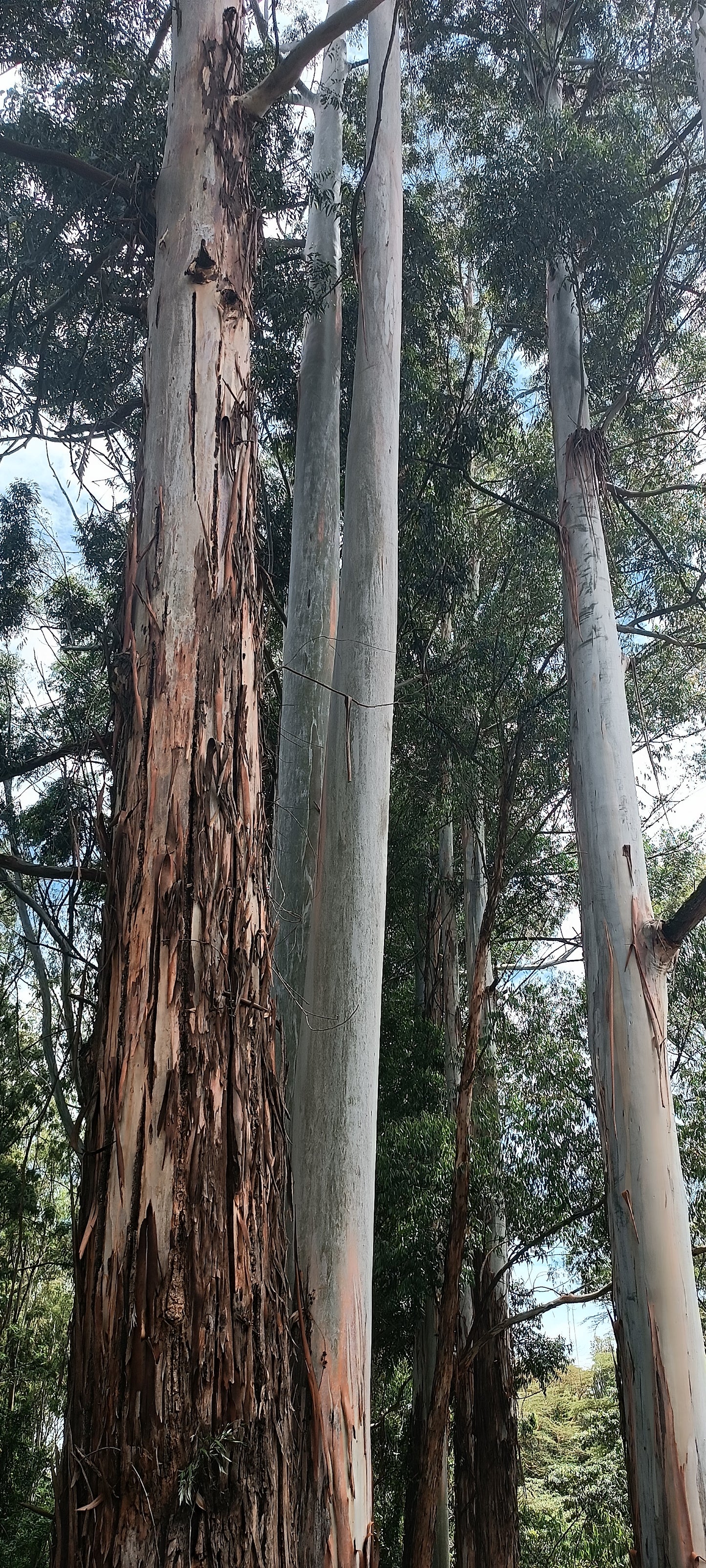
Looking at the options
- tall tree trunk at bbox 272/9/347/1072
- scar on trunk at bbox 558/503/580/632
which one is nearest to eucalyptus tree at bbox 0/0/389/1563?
tall tree trunk at bbox 272/9/347/1072

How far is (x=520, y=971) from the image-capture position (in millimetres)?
11266

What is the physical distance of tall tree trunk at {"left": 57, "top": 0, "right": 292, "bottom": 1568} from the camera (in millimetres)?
1901

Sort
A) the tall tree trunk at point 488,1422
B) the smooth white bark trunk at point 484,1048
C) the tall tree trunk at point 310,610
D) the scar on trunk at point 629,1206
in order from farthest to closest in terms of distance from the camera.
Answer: the smooth white bark trunk at point 484,1048
the tall tree trunk at point 488,1422
the tall tree trunk at point 310,610
the scar on trunk at point 629,1206

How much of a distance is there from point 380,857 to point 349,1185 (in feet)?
3.63

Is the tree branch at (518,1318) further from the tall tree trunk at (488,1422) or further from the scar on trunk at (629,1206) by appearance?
the scar on trunk at (629,1206)

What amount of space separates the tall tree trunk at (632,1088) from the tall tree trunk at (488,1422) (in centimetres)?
338

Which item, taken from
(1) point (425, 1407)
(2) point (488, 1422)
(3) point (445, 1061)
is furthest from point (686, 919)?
(1) point (425, 1407)

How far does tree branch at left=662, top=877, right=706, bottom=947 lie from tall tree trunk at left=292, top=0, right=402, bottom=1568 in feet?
3.73

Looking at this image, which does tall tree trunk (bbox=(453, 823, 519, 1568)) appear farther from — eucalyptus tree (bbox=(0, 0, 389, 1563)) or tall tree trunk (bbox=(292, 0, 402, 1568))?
eucalyptus tree (bbox=(0, 0, 389, 1563))

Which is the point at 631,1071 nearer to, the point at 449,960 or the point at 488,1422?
the point at 488,1422

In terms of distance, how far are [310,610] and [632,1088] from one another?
2579 mm

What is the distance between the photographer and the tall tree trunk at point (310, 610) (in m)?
4.30

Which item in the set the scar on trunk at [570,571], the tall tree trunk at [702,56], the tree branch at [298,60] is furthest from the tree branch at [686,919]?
the tall tree trunk at [702,56]

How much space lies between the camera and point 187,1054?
2227 millimetres
